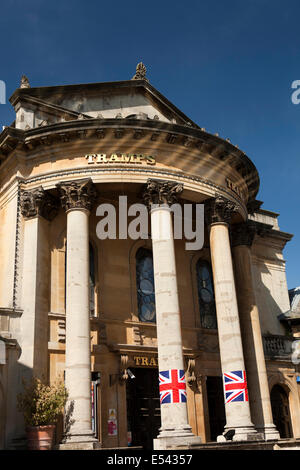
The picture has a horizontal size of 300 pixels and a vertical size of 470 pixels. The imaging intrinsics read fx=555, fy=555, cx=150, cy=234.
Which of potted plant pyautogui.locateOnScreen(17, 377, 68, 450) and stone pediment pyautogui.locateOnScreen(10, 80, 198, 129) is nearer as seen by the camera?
potted plant pyautogui.locateOnScreen(17, 377, 68, 450)

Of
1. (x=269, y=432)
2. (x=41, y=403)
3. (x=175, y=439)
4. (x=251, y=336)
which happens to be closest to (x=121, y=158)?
(x=41, y=403)

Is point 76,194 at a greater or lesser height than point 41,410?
greater

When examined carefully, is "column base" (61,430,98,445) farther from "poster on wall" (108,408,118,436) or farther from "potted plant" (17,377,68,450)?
"poster on wall" (108,408,118,436)

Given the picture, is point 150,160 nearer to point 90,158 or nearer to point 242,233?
point 90,158

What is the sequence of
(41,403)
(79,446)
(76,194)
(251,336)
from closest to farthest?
1. (79,446)
2. (41,403)
3. (76,194)
4. (251,336)

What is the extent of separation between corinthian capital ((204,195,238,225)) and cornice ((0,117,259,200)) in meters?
2.22

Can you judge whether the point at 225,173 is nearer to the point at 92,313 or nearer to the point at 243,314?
the point at 243,314

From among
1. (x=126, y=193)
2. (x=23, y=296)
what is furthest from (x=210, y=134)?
(x=23, y=296)

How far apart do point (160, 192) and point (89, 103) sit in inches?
253

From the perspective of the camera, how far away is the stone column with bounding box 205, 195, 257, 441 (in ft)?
66.2

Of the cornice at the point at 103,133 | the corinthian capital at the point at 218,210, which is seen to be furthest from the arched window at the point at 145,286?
the cornice at the point at 103,133

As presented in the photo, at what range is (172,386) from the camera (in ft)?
61.6

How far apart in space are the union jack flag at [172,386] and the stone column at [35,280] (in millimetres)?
4247

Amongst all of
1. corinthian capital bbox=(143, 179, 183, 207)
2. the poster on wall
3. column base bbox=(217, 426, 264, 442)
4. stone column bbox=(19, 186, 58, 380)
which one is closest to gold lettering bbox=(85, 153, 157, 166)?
corinthian capital bbox=(143, 179, 183, 207)
